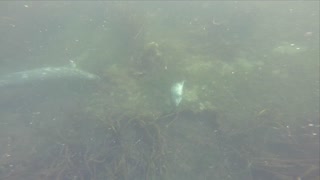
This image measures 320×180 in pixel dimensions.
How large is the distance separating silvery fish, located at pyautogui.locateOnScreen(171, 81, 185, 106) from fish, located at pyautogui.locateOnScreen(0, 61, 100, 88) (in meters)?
2.33

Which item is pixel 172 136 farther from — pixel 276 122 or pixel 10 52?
pixel 10 52

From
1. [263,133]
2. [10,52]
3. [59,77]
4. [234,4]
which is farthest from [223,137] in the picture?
[10,52]

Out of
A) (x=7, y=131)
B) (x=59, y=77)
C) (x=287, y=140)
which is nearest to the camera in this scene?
(x=287, y=140)

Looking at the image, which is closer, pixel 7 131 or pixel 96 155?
pixel 96 155

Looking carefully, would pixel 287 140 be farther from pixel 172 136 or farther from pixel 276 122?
pixel 172 136

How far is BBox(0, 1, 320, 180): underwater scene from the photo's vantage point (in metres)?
6.37

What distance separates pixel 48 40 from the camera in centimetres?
960

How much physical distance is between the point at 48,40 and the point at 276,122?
267 inches

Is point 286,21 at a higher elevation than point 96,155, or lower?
higher

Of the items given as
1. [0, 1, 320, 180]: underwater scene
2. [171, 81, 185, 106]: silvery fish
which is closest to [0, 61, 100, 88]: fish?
[0, 1, 320, 180]: underwater scene

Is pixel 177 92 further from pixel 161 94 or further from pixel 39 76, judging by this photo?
pixel 39 76

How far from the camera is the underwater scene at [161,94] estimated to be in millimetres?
6367

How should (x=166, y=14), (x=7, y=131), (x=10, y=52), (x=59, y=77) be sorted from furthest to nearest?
(x=166, y=14)
(x=10, y=52)
(x=59, y=77)
(x=7, y=131)

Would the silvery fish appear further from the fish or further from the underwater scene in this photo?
the fish
